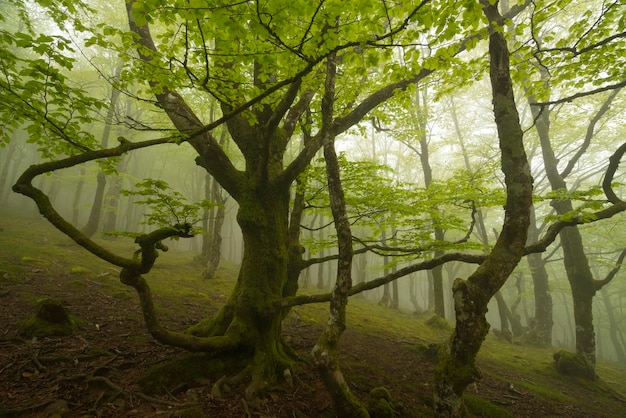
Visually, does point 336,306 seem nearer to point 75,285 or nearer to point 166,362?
point 166,362

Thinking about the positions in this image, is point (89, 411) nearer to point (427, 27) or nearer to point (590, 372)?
point (427, 27)

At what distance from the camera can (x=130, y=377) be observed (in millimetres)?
4785

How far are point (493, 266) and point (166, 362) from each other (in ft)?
18.8

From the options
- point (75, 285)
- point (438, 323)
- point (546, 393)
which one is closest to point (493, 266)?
point (546, 393)

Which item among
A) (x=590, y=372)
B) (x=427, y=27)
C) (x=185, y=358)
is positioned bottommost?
(x=590, y=372)

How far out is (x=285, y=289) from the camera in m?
6.82

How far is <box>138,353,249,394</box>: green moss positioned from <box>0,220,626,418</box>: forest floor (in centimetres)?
4

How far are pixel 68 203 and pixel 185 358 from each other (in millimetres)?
52224

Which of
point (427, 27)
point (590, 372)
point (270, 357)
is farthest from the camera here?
point (590, 372)

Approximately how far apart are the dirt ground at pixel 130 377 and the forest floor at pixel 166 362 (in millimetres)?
19

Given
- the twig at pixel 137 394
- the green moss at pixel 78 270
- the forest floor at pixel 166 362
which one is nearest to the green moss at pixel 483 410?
the forest floor at pixel 166 362

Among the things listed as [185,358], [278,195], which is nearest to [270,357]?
[185,358]

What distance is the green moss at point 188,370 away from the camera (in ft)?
15.2

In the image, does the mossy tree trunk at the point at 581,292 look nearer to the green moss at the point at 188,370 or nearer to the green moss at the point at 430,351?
the green moss at the point at 430,351
